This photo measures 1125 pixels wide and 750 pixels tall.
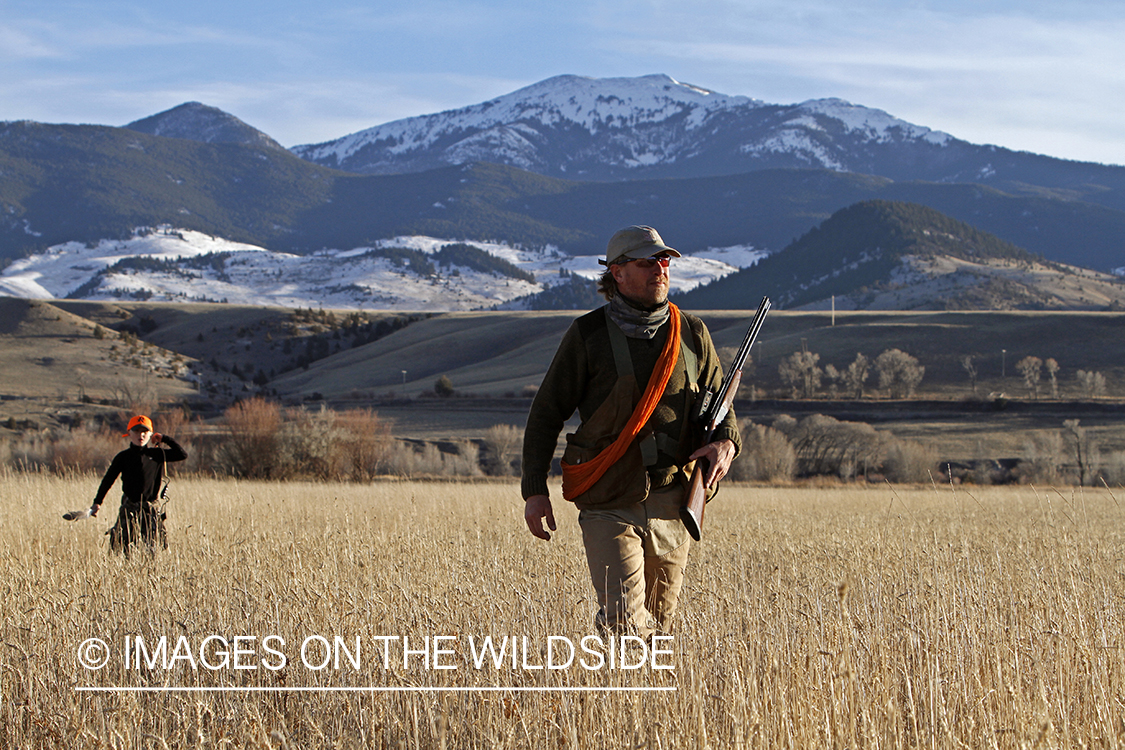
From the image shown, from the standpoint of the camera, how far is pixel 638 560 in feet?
15.9

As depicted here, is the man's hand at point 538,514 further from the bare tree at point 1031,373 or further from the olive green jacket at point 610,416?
the bare tree at point 1031,373

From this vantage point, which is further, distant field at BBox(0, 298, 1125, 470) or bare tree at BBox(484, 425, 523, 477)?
distant field at BBox(0, 298, 1125, 470)

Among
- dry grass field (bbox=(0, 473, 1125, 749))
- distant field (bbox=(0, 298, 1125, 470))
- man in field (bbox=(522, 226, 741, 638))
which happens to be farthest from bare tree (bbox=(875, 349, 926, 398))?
man in field (bbox=(522, 226, 741, 638))

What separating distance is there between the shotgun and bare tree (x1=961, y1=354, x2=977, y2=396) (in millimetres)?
76858

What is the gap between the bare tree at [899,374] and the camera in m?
75.4

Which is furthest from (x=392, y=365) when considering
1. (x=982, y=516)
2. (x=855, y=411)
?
(x=982, y=516)

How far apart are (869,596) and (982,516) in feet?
27.4

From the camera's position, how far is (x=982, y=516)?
540 inches

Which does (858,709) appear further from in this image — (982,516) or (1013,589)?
(982,516)

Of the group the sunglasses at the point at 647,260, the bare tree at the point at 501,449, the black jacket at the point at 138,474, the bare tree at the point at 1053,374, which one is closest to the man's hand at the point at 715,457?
the sunglasses at the point at 647,260

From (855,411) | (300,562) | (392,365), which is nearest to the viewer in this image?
(300,562)

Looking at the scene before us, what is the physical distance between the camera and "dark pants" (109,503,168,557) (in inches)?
327

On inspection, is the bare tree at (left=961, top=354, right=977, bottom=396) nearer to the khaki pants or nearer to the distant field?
the distant field

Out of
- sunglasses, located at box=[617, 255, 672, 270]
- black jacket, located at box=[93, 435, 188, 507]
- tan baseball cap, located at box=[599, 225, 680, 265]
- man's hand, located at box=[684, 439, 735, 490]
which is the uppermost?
tan baseball cap, located at box=[599, 225, 680, 265]
